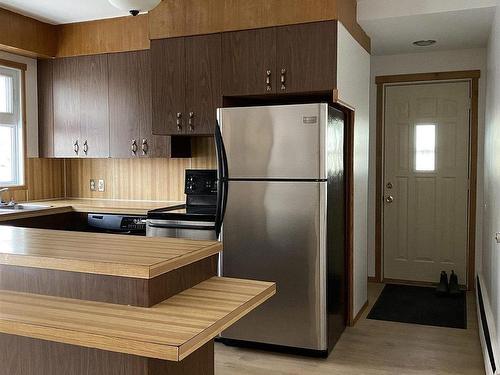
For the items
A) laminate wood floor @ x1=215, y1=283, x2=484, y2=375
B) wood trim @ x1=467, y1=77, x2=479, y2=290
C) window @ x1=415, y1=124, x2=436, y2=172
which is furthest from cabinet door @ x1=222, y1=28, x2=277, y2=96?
wood trim @ x1=467, y1=77, x2=479, y2=290

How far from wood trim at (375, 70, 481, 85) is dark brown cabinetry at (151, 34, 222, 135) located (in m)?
2.16

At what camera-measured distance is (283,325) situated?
11.5ft

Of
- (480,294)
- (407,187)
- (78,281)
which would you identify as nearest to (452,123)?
(407,187)

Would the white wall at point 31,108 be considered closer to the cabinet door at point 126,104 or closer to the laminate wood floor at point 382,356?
the cabinet door at point 126,104

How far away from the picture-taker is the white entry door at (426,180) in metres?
5.12

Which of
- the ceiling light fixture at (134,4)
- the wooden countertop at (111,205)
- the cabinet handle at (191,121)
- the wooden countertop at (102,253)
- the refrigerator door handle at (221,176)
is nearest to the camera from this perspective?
the wooden countertop at (102,253)

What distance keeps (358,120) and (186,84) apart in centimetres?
136

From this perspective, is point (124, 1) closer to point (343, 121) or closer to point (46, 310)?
point (46, 310)

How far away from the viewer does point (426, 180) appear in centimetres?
525

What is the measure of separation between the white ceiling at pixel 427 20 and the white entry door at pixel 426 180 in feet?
2.28

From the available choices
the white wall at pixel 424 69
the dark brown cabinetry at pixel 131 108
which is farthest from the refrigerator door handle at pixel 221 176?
the white wall at pixel 424 69

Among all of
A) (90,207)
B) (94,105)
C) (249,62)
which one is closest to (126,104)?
(94,105)

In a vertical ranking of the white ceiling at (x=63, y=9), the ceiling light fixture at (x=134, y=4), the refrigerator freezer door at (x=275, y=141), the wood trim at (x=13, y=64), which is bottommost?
the refrigerator freezer door at (x=275, y=141)

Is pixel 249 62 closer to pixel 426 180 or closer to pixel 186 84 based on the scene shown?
pixel 186 84
